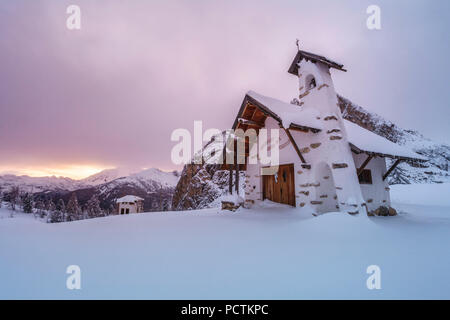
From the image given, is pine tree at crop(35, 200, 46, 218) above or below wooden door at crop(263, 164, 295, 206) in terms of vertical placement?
below

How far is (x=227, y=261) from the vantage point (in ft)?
10.0

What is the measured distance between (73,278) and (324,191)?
7830 mm

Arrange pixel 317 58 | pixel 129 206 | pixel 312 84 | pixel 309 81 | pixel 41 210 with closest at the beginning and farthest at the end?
pixel 317 58 < pixel 312 84 < pixel 309 81 < pixel 129 206 < pixel 41 210

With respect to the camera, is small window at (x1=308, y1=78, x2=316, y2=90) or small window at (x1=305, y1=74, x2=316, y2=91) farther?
small window at (x1=305, y1=74, x2=316, y2=91)

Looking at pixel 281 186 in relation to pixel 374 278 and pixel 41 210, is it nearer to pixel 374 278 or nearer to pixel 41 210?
pixel 374 278

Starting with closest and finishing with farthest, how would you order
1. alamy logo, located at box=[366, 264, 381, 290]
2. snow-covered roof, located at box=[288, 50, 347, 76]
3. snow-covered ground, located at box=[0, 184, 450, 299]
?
snow-covered ground, located at box=[0, 184, 450, 299], alamy logo, located at box=[366, 264, 381, 290], snow-covered roof, located at box=[288, 50, 347, 76]

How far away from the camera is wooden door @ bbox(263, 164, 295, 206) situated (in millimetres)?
8570

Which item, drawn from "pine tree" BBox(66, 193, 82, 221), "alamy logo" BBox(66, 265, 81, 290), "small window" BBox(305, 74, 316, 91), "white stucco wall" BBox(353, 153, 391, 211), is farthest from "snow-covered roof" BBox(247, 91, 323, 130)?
"pine tree" BBox(66, 193, 82, 221)

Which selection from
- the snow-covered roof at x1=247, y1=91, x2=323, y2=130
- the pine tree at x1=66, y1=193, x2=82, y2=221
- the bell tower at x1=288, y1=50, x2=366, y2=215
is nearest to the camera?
the bell tower at x1=288, y1=50, x2=366, y2=215

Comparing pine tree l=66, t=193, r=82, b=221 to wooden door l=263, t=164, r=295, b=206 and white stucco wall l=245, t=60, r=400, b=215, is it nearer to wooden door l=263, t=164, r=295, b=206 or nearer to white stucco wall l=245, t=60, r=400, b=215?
wooden door l=263, t=164, r=295, b=206

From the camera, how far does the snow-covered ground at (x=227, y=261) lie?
91.7 inches

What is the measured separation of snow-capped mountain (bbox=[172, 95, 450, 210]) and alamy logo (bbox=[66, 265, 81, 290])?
29945 mm

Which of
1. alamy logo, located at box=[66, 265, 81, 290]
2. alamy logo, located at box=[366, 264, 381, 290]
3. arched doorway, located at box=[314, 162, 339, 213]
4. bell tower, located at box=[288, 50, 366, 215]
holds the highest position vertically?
bell tower, located at box=[288, 50, 366, 215]

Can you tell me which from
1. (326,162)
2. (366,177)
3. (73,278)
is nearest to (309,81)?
(326,162)
